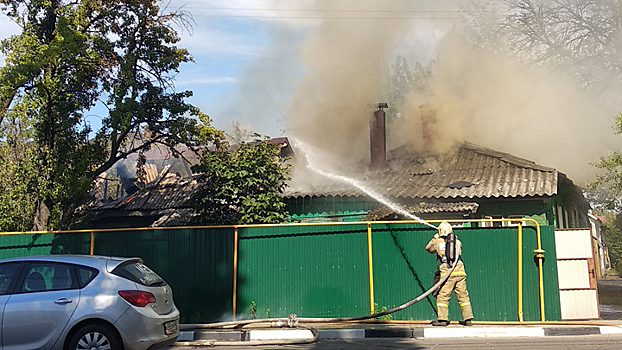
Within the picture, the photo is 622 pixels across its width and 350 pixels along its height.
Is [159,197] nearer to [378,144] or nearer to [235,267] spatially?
[378,144]

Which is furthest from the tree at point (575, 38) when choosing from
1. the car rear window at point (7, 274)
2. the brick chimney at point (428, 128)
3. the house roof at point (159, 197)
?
the car rear window at point (7, 274)

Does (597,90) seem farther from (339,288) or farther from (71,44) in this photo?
(71,44)

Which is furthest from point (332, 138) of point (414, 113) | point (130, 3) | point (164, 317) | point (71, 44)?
point (164, 317)

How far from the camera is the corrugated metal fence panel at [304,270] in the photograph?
10.1 meters

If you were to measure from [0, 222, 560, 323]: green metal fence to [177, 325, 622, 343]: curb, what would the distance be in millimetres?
927

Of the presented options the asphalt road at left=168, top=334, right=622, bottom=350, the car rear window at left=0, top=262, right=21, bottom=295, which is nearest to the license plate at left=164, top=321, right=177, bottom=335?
the asphalt road at left=168, top=334, right=622, bottom=350

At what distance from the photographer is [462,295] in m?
8.80

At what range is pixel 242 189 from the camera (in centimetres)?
1217

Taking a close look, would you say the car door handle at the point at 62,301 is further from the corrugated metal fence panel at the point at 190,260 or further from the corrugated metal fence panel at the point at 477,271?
the corrugated metal fence panel at the point at 477,271

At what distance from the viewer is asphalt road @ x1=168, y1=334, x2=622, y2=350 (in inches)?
294

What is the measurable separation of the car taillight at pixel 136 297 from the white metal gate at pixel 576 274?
698 centimetres

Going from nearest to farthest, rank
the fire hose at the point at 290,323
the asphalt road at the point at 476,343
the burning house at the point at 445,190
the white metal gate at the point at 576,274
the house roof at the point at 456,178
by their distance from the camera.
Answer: the asphalt road at the point at 476,343, the fire hose at the point at 290,323, the white metal gate at the point at 576,274, the burning house at the point at 445,190, the house roof at the point at 456,178

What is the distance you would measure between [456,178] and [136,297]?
10.9 m

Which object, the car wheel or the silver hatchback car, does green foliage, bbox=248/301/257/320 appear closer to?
the silver hatchback car
